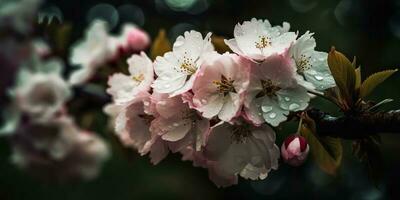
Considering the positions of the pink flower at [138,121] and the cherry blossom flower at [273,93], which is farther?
the pink flower at [138,121]

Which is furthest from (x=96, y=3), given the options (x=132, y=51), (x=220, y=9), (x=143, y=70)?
(x=143, y=70)

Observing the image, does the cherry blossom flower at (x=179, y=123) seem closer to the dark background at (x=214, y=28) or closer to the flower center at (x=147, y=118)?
the flower center at (x=147, y=118)

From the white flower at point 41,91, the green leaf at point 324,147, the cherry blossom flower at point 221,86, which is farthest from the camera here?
the white flower at point 41,91

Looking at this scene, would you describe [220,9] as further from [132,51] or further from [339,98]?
[339,98]

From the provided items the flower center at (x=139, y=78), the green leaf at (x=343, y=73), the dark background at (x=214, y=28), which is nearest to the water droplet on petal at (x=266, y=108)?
the green leaf at (x=343, y=73)

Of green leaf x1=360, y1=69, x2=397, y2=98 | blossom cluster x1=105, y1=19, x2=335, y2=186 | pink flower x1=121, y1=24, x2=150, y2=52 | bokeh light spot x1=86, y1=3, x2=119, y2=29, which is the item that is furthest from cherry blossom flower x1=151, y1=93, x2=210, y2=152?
bokeh light spot x1=86, y1=3, x2=119, y2=29

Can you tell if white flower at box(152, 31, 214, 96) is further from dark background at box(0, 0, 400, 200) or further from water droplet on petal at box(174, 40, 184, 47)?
dark background at box(0, 0, 400, 200)
